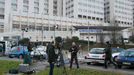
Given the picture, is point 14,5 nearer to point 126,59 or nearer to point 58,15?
point 58,15

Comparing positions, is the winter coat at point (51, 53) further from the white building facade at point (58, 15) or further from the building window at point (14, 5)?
the building window at point (14, 5)

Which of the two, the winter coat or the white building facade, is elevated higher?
the white building facade

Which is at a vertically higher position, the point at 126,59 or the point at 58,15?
the point at 58,15

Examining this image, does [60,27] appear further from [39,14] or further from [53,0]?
[53,0]

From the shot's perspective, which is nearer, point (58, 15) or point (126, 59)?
point (126, 59)

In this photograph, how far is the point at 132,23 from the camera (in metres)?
163

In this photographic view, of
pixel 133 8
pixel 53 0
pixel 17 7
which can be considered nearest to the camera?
pixel 17 7

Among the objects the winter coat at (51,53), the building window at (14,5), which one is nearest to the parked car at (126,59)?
the winter coat at (51,53)

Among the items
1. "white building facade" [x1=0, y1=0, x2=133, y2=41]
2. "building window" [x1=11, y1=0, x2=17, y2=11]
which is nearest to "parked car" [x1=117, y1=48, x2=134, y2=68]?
"white building facade" [x1=0, y1=0, x2=133, y2=41]

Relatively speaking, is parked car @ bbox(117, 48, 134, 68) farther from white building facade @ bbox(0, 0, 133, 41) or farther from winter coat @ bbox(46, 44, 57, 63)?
white building facade @ bbox(0, 0, 133, 41)

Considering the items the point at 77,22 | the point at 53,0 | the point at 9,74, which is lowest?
the point at 9,74

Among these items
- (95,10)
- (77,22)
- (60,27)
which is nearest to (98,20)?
(95,10)

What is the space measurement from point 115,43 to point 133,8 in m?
106

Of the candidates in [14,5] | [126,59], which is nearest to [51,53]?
[126,59]
